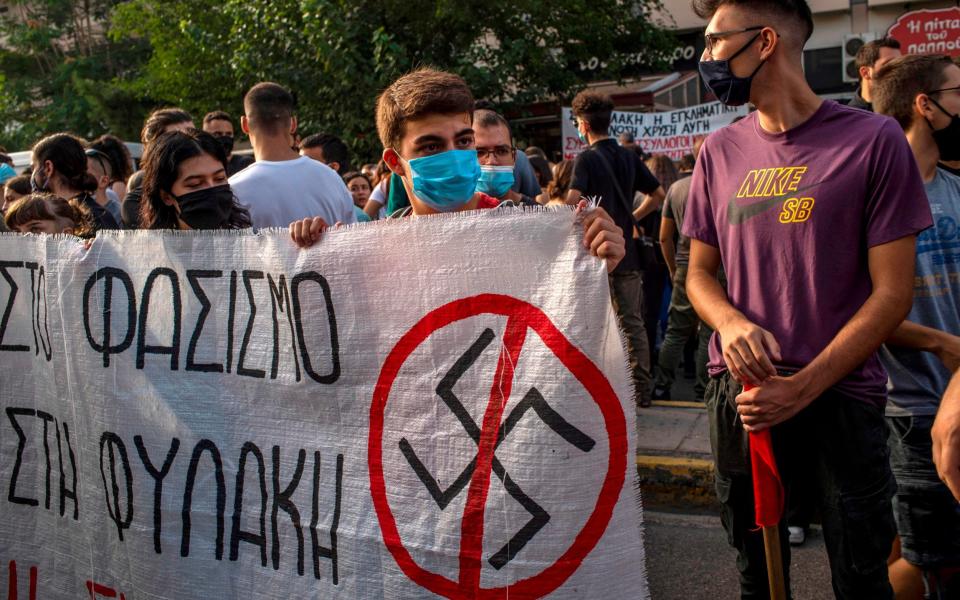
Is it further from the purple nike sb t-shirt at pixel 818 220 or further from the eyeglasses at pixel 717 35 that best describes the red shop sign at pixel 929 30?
the purple nike sb t-shirt at pixel 818 220

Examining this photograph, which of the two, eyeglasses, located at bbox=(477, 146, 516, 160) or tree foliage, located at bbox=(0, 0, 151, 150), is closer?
eyeglasses, located at bbox=(477, 146, 516, 160)

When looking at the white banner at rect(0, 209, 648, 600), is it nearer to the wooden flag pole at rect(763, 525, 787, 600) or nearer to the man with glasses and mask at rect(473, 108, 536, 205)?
the wooden flag pole at rect(763, 525, 787, 600)

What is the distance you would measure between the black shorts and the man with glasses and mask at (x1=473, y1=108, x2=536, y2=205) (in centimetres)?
185

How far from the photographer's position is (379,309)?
2371 millimetres

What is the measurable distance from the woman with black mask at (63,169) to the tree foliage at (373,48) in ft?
25.4

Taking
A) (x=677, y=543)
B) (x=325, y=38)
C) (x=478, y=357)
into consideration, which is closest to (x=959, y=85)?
(x=478, y=357)

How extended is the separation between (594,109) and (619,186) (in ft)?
1.59

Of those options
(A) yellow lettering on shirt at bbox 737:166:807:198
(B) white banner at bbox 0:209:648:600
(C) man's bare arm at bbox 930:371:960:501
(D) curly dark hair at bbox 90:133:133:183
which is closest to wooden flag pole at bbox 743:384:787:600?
(B) white banner at bbox 0:209:648:600

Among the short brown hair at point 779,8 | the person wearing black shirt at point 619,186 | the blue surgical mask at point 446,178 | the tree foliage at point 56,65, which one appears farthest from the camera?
the tree foliage at point 56,65

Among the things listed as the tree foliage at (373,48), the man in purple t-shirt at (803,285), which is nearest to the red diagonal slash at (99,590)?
the man in purple t-shirt at (803,285)

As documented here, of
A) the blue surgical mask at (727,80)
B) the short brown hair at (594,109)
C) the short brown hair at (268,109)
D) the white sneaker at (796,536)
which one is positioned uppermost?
the short brown hair at (594,109)

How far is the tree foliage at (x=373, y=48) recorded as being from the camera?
41.2 feet

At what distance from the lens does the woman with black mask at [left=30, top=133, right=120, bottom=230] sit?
14.3 ft

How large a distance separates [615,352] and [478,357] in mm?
348
